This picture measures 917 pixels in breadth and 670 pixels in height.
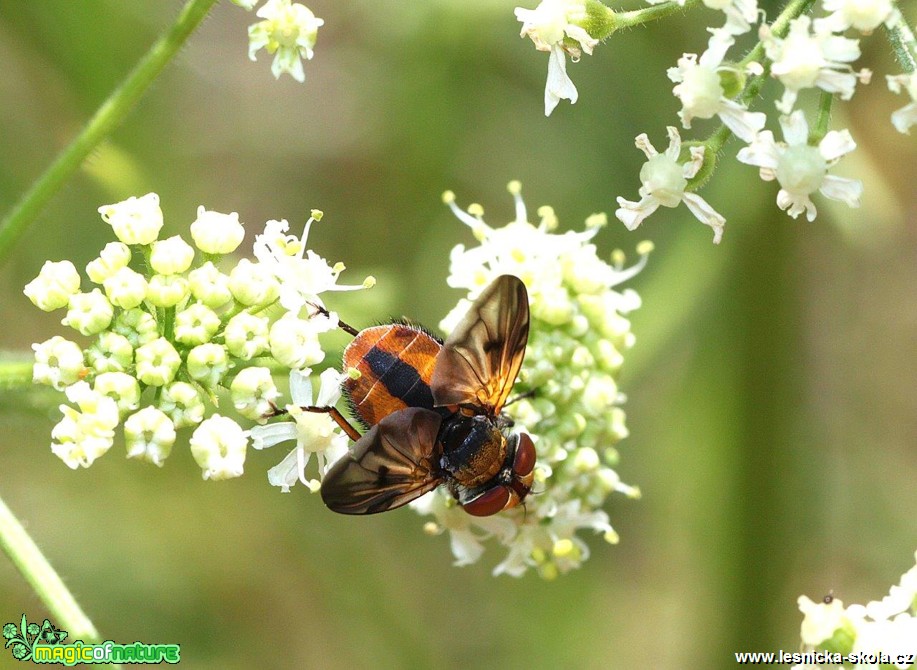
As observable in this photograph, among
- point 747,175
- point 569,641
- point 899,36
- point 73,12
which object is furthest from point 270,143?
point 899,36

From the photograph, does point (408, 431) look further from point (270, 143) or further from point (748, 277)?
point (270, 143)

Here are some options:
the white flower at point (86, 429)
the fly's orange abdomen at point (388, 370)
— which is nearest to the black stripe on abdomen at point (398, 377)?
the fly's orange abdomen at point (388, 370)

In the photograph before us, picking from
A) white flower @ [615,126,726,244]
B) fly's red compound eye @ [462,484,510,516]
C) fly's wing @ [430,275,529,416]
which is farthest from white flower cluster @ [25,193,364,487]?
white flower @ [615,126,726,244]

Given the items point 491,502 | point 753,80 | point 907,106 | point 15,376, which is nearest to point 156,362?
point 15,376

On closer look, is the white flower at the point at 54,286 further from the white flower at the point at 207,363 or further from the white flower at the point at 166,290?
the white flower at the point at 207,363

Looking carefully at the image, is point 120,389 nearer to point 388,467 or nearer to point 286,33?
point 388,467

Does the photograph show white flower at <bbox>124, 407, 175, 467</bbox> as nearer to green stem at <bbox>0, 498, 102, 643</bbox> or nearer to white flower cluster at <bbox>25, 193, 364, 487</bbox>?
white flower cluster at <bbox>25, 193, 364, 487</bbox>
